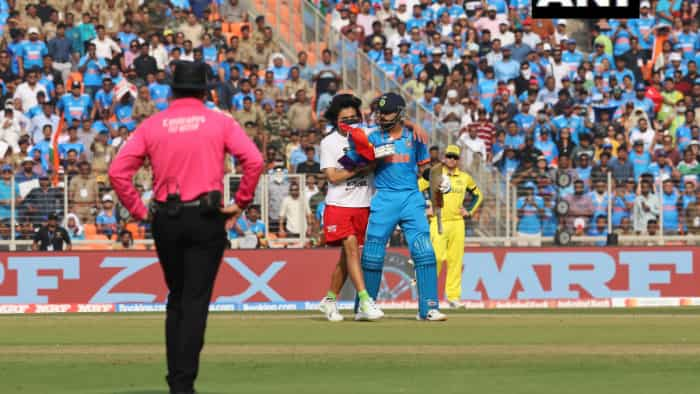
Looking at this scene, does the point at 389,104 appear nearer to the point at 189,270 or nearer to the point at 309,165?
the point at 189,270

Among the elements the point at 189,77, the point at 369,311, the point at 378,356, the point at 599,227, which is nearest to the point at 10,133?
the point at 599,227

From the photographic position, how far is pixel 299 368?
388 inches

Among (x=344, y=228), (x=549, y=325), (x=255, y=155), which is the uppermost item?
(x=255, y=155)

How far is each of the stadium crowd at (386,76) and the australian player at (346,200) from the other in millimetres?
7847

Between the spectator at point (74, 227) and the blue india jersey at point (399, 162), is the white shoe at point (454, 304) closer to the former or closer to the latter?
the blue india jersey at point (399, 162)

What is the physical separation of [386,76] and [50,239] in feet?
24.8

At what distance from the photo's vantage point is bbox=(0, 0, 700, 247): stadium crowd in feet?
72.0

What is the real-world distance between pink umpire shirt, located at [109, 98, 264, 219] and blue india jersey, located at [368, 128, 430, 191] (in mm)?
5209

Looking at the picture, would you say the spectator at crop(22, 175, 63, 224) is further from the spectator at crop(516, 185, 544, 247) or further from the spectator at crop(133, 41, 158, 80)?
the spectator at crop(516, 185, 544, 247)

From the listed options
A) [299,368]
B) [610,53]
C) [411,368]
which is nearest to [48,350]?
[299,368]

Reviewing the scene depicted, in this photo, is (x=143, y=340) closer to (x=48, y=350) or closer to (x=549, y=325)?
(x=48, y=350)

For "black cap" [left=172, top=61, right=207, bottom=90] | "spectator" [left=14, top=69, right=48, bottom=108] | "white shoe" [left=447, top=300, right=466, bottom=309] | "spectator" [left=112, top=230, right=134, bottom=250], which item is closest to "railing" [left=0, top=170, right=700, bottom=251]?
"spectator" [left=112, top=230, right=134, bottom=250]

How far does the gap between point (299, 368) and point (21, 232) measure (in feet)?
40.3

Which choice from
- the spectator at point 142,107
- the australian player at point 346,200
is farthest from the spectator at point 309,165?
the australian player at point 346,200
